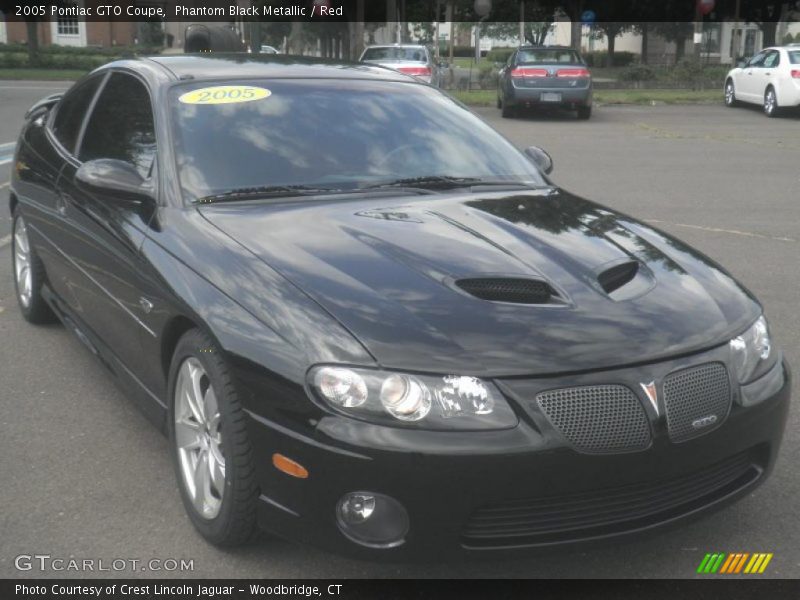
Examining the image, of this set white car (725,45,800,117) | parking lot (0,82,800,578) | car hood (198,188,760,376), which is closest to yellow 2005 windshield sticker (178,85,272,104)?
car hood (198,188,760,376)

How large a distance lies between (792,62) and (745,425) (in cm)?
2173

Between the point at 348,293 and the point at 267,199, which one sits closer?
the point at 348,293

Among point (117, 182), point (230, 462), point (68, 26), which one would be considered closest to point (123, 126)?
point (117, 182)

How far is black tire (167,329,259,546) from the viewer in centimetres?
318

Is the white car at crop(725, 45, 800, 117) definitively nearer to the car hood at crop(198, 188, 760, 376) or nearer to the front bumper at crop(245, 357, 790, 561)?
the car hood at crop(198, 188, 760, 376)

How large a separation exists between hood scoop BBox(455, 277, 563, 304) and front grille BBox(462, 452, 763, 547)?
623 mm

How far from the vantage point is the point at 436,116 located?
488 centimetres

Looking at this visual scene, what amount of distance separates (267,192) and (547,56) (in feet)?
64.9

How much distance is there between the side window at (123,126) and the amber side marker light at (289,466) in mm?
1674

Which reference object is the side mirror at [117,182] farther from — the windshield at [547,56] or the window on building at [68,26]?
the window on building at [68,26]

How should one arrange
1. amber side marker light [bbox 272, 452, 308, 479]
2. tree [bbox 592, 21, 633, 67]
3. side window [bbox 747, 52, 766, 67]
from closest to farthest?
amber side marker light [bbox 272, 452, 308, 479] → side window [bbox 747, 52, 766, 67] → tree [bbox 592, 21, 633, 67]

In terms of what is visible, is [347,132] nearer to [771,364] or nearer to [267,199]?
[267,199]

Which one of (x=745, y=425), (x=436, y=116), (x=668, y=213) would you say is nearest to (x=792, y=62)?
(x=668, y=213)

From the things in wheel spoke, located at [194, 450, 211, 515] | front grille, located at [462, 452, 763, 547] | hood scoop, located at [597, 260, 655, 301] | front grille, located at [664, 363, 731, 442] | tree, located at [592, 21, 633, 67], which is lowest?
wheel spoke, located at [194, 450, 211, 515]
